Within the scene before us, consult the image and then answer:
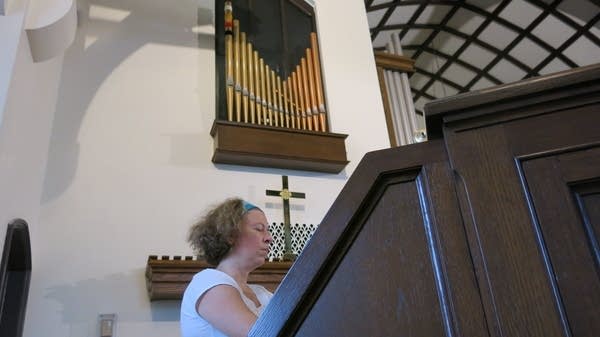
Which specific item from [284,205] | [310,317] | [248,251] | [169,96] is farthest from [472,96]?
[169,96]

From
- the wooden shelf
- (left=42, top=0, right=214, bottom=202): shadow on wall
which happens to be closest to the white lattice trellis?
the wooden shelf

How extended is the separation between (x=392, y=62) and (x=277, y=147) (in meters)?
2.11

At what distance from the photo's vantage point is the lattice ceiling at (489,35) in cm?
646

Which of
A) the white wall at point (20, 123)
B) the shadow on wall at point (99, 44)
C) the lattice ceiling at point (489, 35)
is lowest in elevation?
the white wall at point (20, 123)

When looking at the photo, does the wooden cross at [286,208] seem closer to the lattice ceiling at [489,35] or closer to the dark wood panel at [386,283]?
the dark wood panel at [386,283]

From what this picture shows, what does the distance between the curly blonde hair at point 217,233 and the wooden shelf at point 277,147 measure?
1432 millimetres


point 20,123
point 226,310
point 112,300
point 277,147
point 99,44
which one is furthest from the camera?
point 99,44

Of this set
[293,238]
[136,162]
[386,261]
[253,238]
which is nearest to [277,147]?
[293,238]

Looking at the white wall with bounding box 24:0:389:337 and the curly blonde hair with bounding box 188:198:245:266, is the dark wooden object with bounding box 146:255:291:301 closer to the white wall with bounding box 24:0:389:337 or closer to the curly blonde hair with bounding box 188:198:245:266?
the white wall with bounding box 24:0:389:337

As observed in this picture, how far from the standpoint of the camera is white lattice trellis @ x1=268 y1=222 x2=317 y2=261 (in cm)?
283

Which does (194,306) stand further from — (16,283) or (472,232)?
(16,283)

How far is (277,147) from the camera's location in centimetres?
308

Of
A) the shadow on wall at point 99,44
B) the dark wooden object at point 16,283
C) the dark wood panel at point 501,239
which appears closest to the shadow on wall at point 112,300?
the dark wooden object at point 16,283

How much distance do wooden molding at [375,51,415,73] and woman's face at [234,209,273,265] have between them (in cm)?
336
